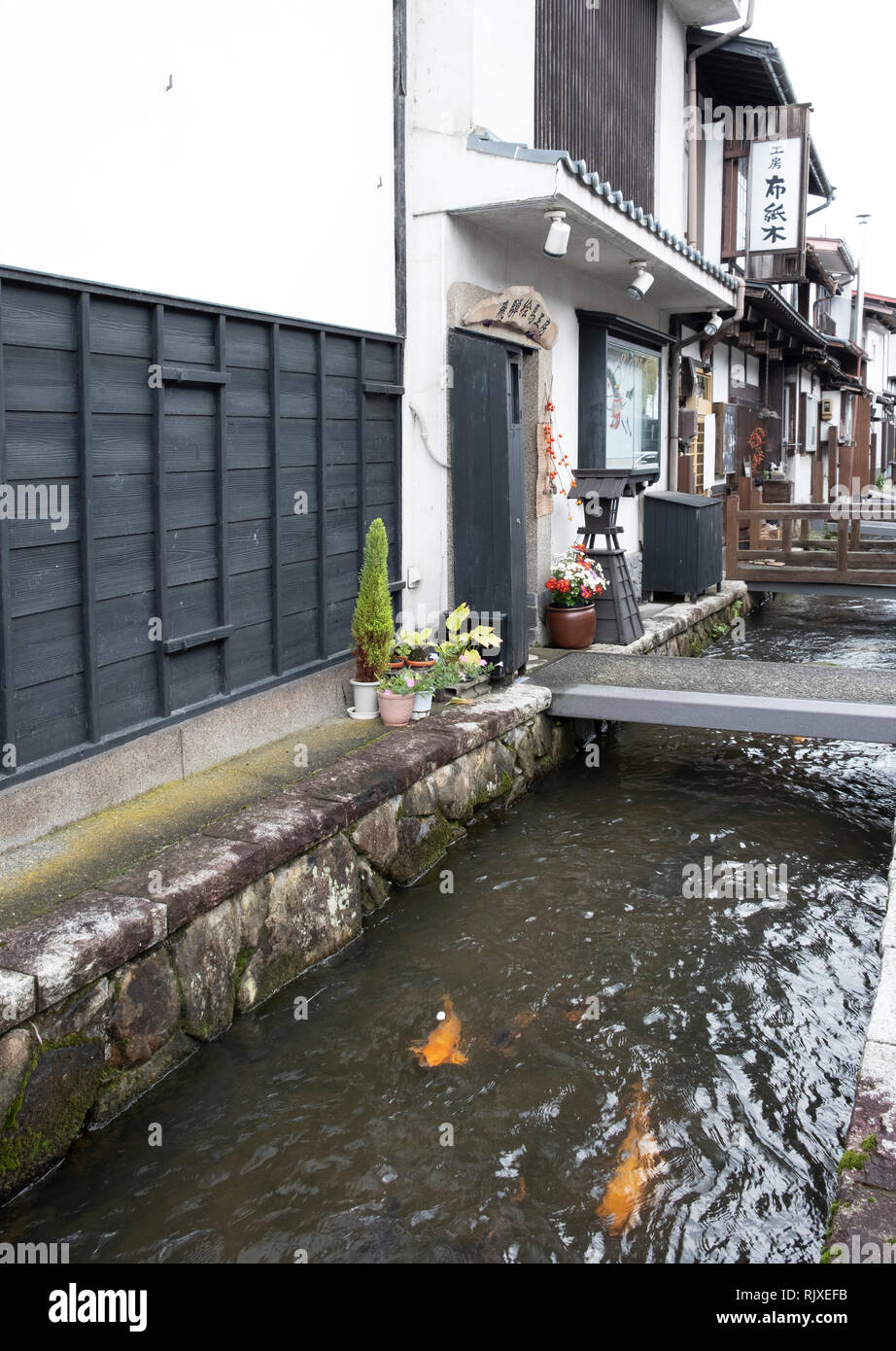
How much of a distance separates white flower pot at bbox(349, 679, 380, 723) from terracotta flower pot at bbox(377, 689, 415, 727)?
0.12 m

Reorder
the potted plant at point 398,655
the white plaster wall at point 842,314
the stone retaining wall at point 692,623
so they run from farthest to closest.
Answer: the white plaster wall at point 842,314 → the stone retaining wall at point 692,623 → the potted plant at point 398,655

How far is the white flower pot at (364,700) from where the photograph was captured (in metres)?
7.15

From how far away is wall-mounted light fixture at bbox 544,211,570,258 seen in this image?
7.77m

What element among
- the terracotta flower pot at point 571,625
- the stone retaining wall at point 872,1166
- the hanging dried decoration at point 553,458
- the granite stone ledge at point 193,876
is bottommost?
the stone retaining wall at point 872,1166

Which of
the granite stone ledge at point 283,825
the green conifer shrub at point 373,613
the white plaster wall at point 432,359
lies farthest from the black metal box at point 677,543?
the granite stone ledge at point 283,825

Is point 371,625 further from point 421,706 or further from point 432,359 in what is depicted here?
point 432,359

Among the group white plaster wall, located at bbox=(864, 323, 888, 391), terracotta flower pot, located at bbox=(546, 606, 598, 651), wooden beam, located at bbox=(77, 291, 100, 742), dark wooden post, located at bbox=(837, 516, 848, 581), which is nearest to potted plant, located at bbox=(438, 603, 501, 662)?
terracotta flower pot, located at bbox=(546, 606, 598, 651)

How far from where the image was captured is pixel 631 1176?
3656 mm

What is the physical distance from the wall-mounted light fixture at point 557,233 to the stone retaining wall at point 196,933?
11.9 ft

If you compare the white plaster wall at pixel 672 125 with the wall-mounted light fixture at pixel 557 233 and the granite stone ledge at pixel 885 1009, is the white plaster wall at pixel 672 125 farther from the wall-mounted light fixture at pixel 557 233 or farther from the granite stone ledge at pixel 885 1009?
the granite stone ledge at pixel 885 1009

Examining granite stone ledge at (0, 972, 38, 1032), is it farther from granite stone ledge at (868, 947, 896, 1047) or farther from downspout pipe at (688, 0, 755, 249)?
downspout pipe at (688, 0, 755, 249)

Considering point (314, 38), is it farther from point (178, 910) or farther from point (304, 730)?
point (178, 910)

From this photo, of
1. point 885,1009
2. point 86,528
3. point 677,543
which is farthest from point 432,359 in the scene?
point 885,1009
